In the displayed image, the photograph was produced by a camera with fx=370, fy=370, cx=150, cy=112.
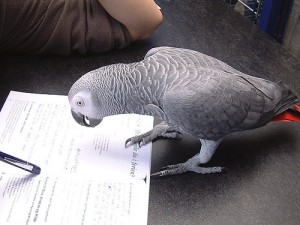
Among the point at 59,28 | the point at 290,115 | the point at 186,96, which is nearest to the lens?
the point at 186,96

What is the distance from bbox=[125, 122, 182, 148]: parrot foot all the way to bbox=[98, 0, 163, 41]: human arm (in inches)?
10.5

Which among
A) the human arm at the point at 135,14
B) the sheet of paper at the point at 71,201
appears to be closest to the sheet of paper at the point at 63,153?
the sheet of paper at the point at 71,201

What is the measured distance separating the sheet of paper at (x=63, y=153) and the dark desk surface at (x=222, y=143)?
0.11 ft

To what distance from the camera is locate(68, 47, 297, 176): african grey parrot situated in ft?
1.91

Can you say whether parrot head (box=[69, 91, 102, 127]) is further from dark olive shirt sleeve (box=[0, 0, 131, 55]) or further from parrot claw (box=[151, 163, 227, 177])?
dark olive shirt sleeve (box=[0, 0, 131, 55])

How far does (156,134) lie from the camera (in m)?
0.70

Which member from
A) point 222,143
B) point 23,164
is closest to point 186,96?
point 222,143

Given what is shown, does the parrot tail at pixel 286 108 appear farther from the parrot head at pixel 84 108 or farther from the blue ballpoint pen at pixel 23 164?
the blue ballpoint pen at pixel 23 164

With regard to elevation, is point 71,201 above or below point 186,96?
below

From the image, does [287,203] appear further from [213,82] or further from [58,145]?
[58,145]

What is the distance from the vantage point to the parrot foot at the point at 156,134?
0.68 m

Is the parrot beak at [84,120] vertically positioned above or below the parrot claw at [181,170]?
above

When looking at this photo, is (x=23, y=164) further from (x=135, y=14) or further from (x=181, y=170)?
(x=135, y=14)

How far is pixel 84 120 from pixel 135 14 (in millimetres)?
308
